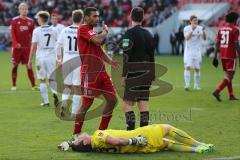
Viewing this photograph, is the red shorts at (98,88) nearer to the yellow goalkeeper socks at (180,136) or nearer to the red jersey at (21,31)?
the yellow goalkeeper socks at (180,136)

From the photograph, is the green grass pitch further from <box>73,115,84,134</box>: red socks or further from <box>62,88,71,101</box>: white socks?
<box>62,88,71,101</box>: white socks

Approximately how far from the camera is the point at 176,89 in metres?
20.6

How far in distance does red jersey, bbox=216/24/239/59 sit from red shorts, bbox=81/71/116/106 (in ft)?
24.6

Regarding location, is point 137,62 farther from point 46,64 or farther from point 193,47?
point 193,47

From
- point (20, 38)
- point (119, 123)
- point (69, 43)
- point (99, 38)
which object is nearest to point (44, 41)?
point (69, 43)

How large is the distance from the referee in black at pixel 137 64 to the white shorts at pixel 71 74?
2533 mm

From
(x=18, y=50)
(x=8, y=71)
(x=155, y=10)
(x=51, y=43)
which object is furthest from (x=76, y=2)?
(x=51, y=43)

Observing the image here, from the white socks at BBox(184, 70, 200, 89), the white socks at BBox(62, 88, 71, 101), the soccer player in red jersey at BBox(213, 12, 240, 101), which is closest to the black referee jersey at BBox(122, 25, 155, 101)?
the white socks at BBox(62, 88, 71, 101)

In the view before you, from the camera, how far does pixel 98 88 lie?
10.9 m

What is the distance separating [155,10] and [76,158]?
37039 mm

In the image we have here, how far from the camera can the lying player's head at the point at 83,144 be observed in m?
9.79

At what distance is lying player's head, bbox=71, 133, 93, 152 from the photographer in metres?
9.79

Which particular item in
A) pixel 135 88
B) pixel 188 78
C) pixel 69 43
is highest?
pixel 69 43

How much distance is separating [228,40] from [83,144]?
893 centimetres
